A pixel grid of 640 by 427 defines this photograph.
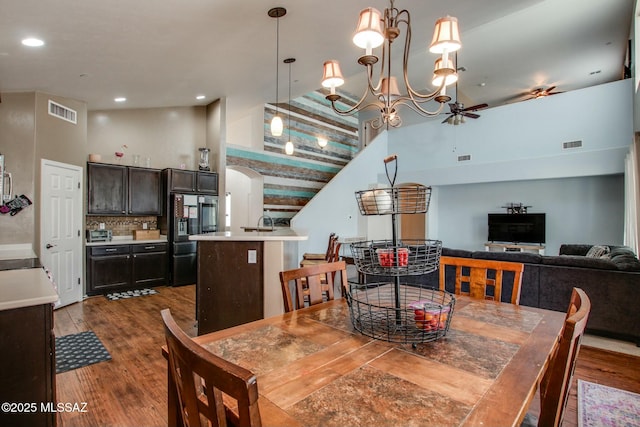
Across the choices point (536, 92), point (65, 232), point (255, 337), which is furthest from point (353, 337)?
point (536, 92)

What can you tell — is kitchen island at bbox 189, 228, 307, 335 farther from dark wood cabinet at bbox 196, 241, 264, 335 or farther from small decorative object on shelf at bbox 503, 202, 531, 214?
small decorative object on shelf at bbox 503, 202, 531, 214

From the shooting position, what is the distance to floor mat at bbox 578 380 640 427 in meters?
2.12

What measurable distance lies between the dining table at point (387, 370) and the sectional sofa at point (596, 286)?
9.22 ft

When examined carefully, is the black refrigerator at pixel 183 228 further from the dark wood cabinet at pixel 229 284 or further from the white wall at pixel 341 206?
the dark wood cabinet at pixel 229 284

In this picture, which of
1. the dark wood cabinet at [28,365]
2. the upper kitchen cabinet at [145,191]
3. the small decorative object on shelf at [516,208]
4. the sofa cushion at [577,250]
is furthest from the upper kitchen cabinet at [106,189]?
the small decorative object on shelf at [516,208]

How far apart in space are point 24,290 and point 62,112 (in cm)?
417

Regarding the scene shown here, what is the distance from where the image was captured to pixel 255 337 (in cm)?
128

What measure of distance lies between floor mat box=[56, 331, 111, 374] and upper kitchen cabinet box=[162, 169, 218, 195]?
10.2 ft

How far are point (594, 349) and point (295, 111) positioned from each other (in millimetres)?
7412

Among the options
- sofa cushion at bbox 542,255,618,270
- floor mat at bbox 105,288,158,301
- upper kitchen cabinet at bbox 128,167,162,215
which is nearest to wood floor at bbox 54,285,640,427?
floor mat at bbox 105,288,158,301

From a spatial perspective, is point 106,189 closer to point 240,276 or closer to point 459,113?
point 240,276

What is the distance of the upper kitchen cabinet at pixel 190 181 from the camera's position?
6.13 m

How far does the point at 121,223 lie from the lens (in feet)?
20.1

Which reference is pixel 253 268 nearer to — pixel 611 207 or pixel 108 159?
pixel 108 159
